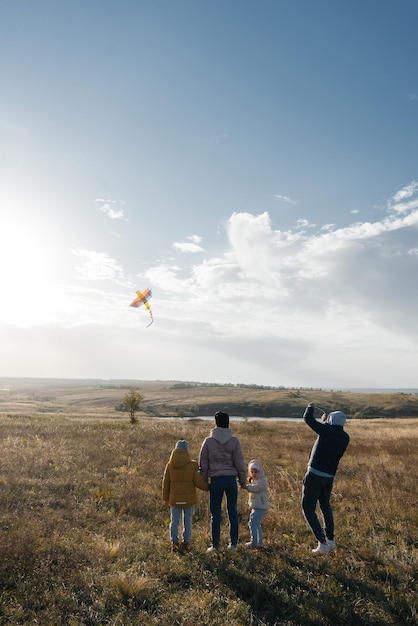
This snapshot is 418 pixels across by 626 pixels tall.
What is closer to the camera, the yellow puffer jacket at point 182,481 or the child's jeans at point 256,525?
the yellow puffer jacket at point 182,481

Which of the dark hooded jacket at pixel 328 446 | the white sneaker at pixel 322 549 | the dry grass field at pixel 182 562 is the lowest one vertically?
the dry grass field at pixel 182 562

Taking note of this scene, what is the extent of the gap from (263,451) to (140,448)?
6324mm

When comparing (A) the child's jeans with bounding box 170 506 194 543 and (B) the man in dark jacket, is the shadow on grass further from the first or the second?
(A) the child's jeans with bounding box 170 506 194 543

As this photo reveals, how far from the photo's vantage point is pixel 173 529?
8.18 m

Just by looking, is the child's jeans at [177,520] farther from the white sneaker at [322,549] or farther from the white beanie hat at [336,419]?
the white beanie hat at [336,419]

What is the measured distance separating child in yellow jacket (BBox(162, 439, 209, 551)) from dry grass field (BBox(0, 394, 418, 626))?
1.10 feet

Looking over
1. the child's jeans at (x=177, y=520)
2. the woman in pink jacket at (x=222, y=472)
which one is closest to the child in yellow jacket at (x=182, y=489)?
the child's jeans at (x=177, y=520)

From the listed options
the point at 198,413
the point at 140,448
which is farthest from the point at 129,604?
the point at 198,413

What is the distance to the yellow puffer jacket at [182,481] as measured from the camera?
26.1 feet

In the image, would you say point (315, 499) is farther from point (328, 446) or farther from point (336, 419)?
point (336, 419)

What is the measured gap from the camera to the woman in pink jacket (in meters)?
7.88

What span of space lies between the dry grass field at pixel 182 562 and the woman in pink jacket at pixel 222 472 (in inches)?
19.0

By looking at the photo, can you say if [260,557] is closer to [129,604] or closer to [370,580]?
[370,580]

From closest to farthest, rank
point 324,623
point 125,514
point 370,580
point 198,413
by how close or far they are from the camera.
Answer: point 324,623 → point 370,580 → point 125,514 → point 198,413
